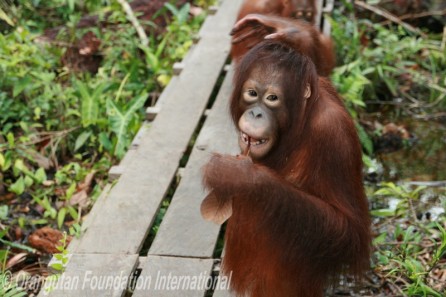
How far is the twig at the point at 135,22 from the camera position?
582cm

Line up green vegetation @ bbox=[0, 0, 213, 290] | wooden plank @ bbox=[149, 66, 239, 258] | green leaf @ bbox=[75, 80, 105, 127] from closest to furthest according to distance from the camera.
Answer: wooden plank @ bbox=[149, 66, 239, 258]
green vegetation @ bbox=[0, 0, 213, 290]
green leaf @ bbox=[75, 80, 105, 127]

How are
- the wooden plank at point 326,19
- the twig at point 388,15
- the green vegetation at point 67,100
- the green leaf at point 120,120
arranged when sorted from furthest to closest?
1. the twig at point 388,15
2. the wooden plank at point 326,19
3. the green leaf at point 120,120
4. the green vegetation at point 67,100

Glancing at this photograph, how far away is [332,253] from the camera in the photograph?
8.46 ft

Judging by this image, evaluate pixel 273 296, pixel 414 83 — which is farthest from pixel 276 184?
pixel 414 83

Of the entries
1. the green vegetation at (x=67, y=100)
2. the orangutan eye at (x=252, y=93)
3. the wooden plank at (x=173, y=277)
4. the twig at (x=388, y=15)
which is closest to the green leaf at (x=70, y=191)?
the green vegetation at (x=67, y=100)

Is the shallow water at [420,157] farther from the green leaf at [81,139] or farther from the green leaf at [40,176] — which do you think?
the green leaf at [40,176]

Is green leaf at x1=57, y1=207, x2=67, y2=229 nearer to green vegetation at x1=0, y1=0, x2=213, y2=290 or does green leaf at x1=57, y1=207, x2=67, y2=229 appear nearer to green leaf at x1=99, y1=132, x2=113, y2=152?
green vegetation at x1=0, y1=0, x2=213, y2=290

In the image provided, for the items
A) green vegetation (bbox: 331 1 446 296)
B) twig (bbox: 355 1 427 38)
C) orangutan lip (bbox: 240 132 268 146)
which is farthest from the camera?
twig (bbox: 355 1 427 38)

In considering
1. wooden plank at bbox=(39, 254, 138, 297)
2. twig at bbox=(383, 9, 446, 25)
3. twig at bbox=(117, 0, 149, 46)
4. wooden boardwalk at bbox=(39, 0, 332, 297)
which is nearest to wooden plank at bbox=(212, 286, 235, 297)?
wooden boardwalk at bbox=(39, 0, 332, 297)

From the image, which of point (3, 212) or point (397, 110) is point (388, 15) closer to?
point (397, 110)

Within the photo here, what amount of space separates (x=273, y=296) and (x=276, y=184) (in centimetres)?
61

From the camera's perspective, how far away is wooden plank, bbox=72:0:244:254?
3369mm

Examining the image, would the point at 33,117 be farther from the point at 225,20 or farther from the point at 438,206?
the point at 438,206

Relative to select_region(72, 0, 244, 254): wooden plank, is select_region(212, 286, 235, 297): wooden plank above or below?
below
